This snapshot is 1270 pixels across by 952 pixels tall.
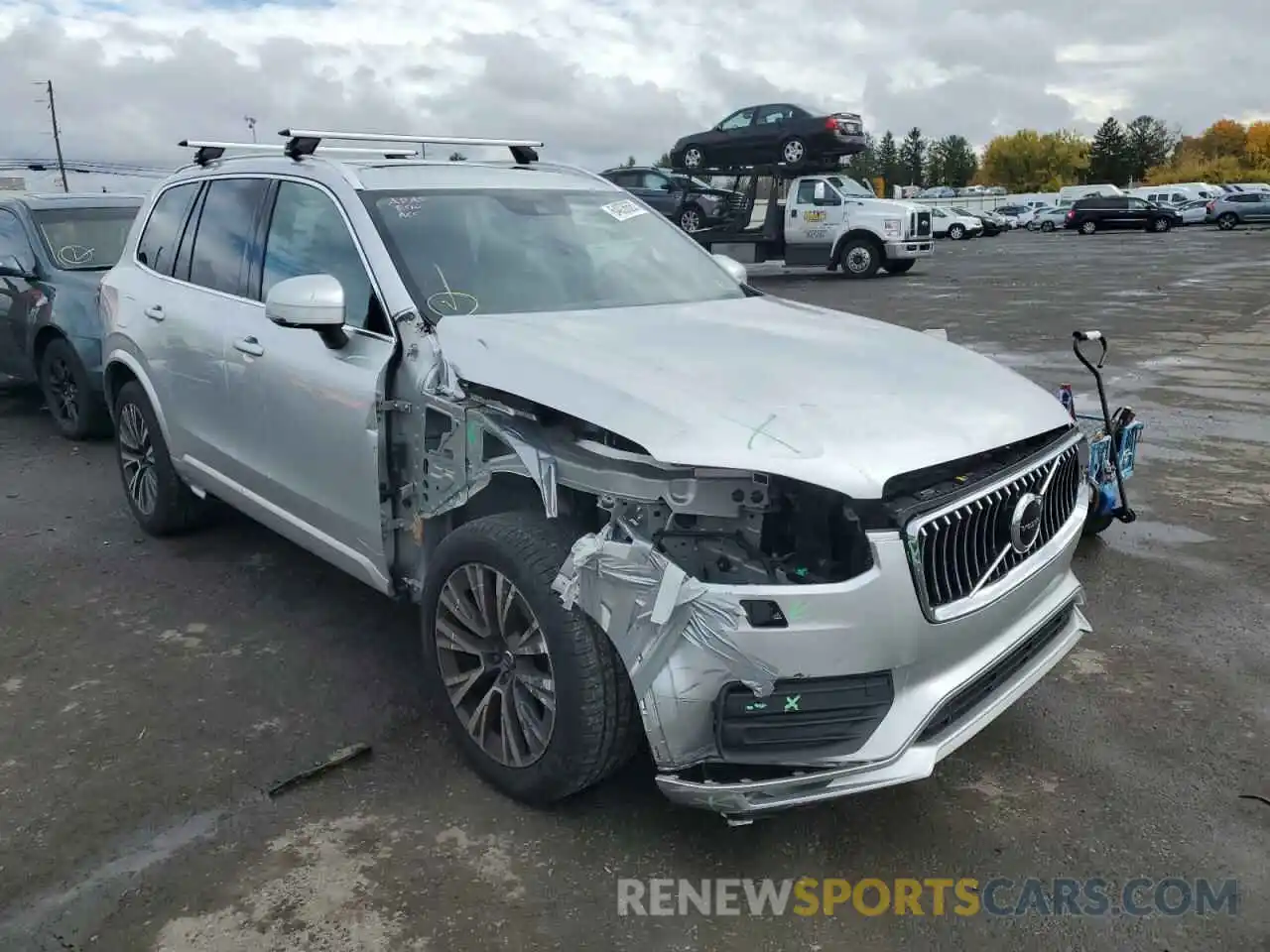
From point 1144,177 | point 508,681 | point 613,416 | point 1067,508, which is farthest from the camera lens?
point 1144,177

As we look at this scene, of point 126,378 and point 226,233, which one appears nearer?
point 226,233

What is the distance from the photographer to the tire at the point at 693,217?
2322 centimetres

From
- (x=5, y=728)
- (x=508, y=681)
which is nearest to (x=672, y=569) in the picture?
(x=508, y=681)

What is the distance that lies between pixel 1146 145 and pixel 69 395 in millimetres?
118688

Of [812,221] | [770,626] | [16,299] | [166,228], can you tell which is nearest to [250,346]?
[166,228]

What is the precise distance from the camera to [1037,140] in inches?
4653

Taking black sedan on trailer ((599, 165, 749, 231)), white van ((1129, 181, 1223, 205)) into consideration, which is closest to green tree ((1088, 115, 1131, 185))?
white van ((1129, 181, 1223, 205))

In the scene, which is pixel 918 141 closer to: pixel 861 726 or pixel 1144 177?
pixel 1144 177

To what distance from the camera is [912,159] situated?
132 m

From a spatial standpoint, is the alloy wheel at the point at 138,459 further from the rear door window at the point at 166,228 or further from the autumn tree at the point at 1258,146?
the autumn tree at the point at 1258,146

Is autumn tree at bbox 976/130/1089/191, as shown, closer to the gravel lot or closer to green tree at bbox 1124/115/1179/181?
green tree at bbox 1124/115/1179/181

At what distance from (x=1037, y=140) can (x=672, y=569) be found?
425 feet

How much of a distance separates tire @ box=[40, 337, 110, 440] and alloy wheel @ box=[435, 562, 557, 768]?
215 inches

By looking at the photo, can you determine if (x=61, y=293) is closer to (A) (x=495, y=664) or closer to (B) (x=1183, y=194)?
(A) (x=495, y=664)
